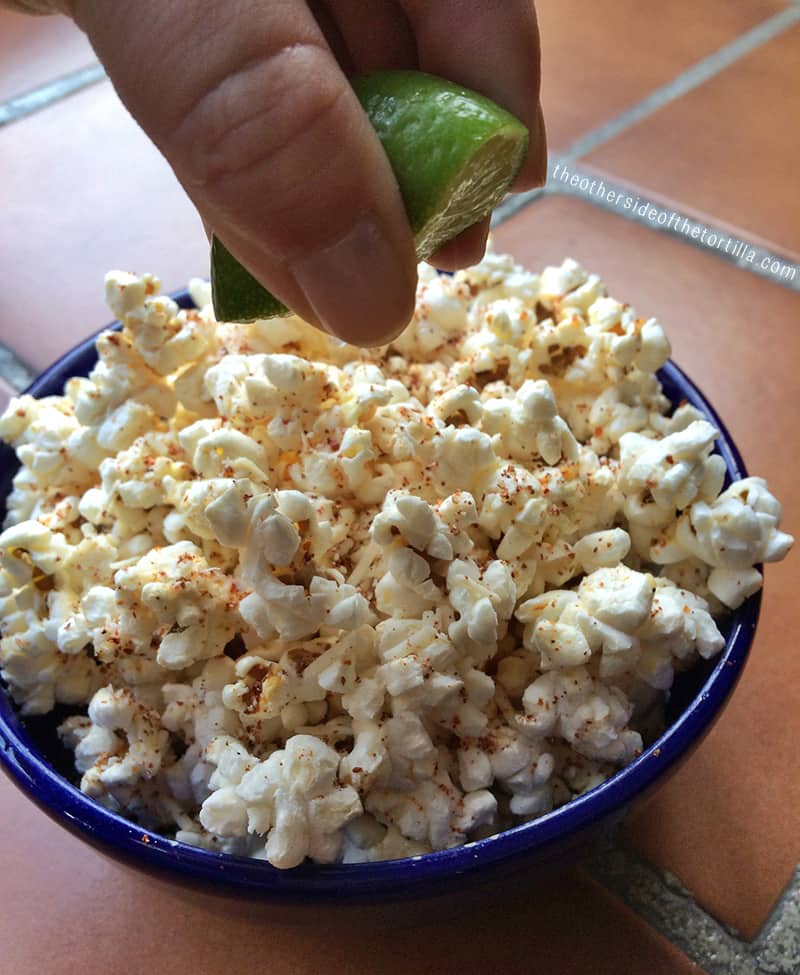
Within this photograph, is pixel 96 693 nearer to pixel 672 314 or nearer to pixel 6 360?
pixel 6 360

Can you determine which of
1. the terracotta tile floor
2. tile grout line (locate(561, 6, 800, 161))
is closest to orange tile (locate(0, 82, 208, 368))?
the terracotta tile floor

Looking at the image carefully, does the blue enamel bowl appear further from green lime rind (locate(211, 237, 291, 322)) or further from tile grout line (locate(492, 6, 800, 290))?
tile grout line (locate(492, 6, 800, 290))

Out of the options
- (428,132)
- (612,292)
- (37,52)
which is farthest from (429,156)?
(37,52)

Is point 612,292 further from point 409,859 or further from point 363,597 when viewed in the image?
point 409,859

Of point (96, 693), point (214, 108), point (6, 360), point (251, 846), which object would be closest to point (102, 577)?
point (96, 693)

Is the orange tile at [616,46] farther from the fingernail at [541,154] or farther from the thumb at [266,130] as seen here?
the thumb at [266,130]
